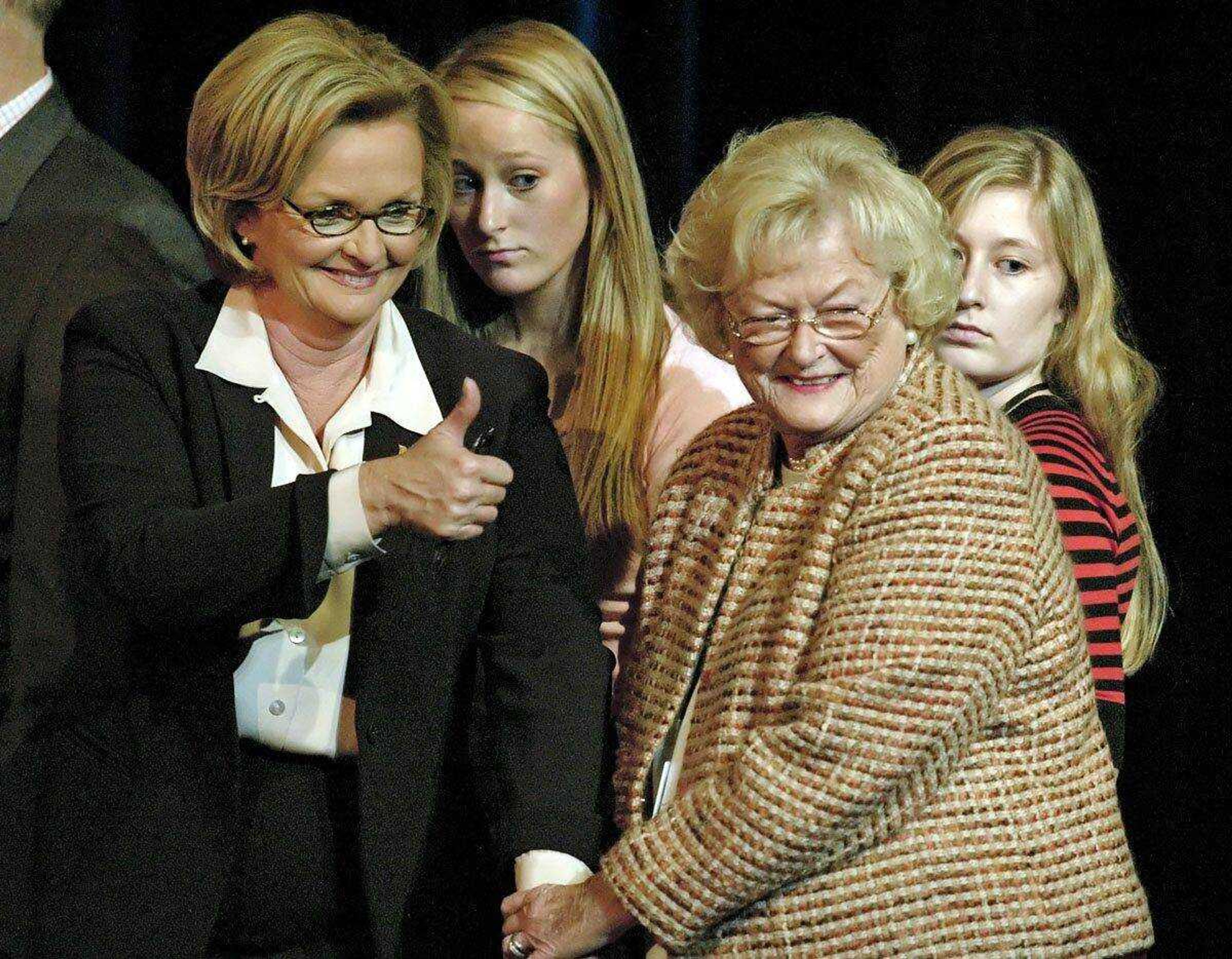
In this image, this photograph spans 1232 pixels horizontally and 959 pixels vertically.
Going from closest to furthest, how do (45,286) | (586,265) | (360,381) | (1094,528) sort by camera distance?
1. (360,381)
2. (1094,528)
3. (45,286)
4. (586,265)

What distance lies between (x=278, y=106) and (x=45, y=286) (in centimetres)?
66

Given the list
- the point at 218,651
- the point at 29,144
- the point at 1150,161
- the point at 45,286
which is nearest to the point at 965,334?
the point at 1150,161

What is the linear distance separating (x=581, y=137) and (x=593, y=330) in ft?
1.01

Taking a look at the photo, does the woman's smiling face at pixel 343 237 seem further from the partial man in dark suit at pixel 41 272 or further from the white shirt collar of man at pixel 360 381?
the partial man in dark suit at pixel 41 272

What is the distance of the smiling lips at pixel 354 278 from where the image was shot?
1.95m

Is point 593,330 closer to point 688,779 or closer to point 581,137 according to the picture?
point 581,137

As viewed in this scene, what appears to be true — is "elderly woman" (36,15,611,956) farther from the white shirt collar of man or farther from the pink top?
the pink top

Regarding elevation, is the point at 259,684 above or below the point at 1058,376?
below

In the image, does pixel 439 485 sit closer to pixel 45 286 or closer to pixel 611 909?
pixel 611 909

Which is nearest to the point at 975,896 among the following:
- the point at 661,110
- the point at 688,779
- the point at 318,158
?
the point at 688,779

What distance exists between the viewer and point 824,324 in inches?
71.7

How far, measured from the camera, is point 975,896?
1.67m

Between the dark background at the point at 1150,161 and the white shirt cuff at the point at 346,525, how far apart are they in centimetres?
154

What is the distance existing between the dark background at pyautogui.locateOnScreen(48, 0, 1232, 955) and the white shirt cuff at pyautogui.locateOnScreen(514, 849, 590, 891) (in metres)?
1.29
